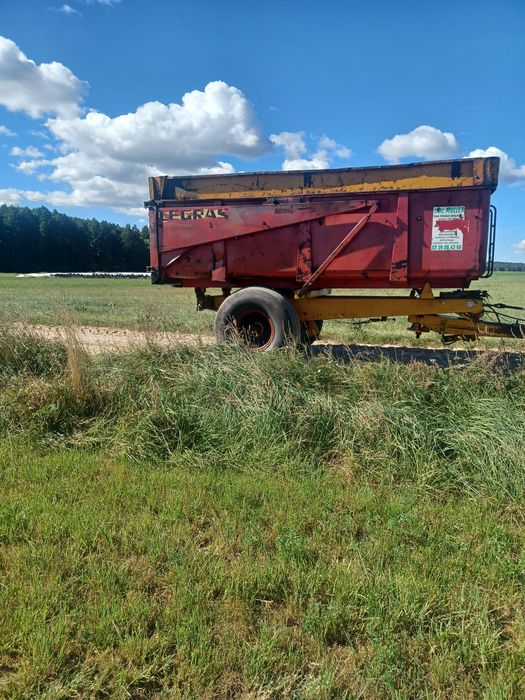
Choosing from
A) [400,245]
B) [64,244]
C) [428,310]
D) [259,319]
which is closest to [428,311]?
[428,310]

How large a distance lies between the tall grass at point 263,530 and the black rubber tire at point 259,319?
1.84m

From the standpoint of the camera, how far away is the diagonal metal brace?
6602mm

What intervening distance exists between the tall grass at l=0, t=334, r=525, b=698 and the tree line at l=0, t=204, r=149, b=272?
7467 cm

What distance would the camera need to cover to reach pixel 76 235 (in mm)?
80688

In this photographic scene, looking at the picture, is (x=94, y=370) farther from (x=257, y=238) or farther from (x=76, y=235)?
(x=76, y=235)

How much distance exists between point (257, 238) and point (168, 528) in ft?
16.9

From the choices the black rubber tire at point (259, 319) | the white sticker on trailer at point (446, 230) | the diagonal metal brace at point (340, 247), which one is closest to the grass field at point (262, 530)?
the black rubber tire at point (259, 319)

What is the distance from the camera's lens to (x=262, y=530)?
2773 millimetres

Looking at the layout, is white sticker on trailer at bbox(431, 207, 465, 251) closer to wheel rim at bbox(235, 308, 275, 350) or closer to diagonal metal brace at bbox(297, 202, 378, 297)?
diagonal metal brace at bbox(297, 202, 378, 297)

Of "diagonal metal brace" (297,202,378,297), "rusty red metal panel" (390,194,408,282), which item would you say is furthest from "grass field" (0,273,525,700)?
"rusty red metal panel" (390,194,408,282)

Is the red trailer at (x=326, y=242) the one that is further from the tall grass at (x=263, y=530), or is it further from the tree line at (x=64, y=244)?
the tree line at (x=64, y=244)

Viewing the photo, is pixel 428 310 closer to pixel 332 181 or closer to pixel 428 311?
pixel 428 311

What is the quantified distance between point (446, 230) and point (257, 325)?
3.07m

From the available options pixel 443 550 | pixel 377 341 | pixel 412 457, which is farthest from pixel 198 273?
pixel 443 550
